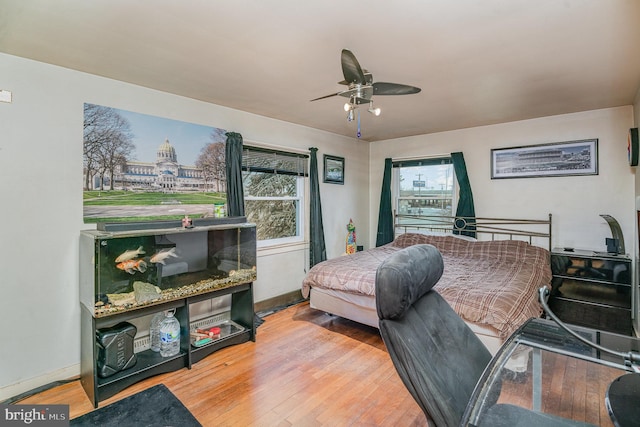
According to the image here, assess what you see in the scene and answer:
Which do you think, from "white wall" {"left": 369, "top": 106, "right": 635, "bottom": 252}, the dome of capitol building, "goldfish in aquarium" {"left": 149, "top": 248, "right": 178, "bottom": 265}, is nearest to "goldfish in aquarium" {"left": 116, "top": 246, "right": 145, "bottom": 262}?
"goldfish in aquarium" {"left": 149, "top": 248, "right": 178, "bottom": 265}

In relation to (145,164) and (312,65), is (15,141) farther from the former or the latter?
(312,65)

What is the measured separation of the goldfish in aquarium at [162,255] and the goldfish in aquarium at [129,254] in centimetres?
12

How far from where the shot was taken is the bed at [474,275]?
7.89ft

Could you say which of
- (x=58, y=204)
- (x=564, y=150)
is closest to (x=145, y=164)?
(x=58, y=204)

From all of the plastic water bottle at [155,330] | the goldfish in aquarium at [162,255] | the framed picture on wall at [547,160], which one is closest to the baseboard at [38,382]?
the plastic water bottle at [155,330]

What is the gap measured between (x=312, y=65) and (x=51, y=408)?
282cm

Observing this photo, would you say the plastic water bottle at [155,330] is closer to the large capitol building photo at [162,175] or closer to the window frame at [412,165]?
the large capitol building photo at [162,175]

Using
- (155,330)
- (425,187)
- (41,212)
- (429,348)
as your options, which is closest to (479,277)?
(429,348)

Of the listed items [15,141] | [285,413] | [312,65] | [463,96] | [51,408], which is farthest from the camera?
[463,96]

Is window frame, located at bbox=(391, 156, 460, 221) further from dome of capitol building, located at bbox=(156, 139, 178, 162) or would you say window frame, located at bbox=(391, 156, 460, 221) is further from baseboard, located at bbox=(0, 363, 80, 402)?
baseboard, located at bbox=(0, 363, 80, 402)

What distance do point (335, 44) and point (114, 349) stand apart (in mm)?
2697

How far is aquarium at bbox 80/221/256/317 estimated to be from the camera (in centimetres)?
231

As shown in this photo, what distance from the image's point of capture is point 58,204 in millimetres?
2434

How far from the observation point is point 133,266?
2.54 metres
